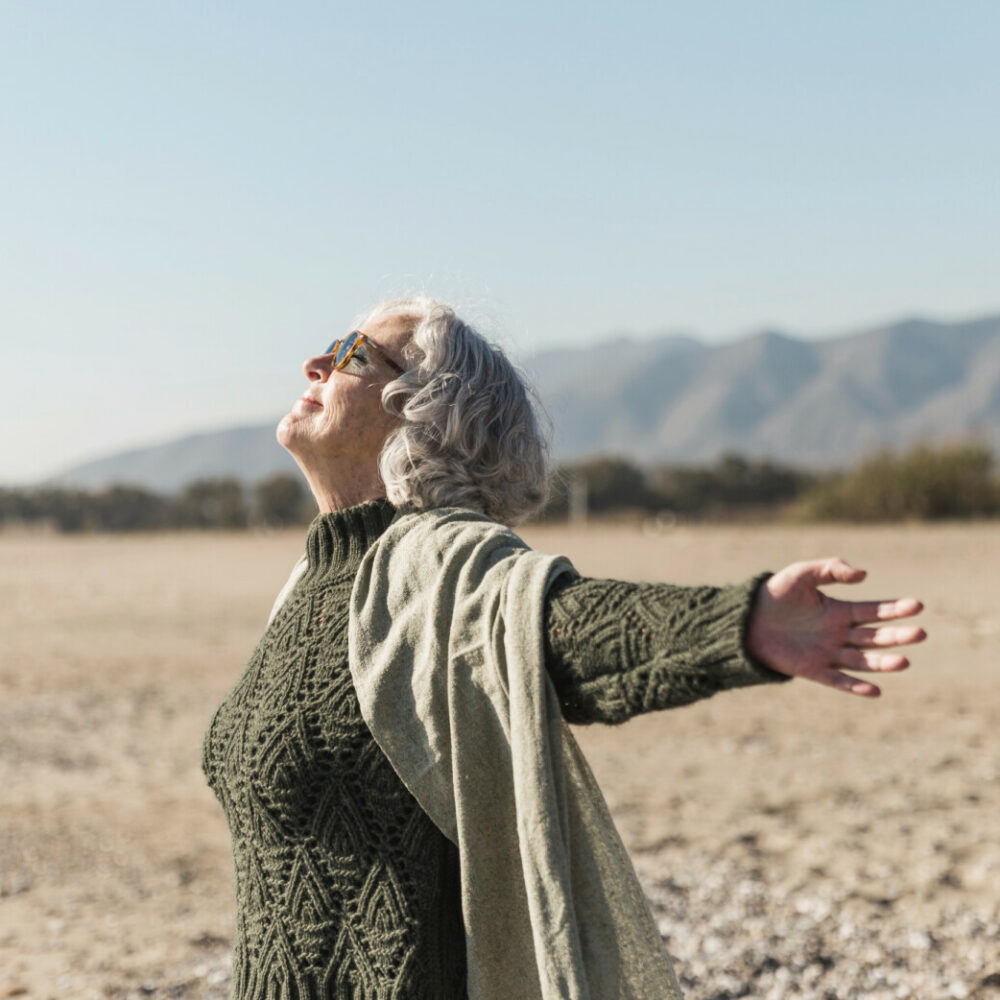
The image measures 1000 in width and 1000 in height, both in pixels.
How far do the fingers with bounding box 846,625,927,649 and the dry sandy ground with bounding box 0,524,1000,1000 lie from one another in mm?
3002

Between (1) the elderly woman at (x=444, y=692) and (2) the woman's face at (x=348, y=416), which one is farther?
(2) the woman's face at (x=348, y=416)

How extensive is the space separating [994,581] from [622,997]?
1457 centimetres

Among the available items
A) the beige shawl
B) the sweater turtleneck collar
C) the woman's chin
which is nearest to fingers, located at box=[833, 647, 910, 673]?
the beige shawl

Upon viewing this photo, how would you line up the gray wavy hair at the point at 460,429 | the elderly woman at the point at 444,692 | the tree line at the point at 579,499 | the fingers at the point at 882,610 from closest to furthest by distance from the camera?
the fingers at the point at 882,610
the elderly woman at the point at 444,692
the gray wavy hair at the point at 460,429
the tree line at the point at 579,499

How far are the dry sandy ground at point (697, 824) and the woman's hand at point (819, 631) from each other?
9.77 feet

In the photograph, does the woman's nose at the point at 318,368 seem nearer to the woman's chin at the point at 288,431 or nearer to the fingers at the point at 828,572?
the woman's chin at the point at 288,431

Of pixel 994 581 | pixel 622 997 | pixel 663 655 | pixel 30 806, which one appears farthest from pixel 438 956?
pixel 994 581

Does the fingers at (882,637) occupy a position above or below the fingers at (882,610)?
below

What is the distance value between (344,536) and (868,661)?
109 cm

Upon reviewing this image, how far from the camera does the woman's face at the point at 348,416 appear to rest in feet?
7.34

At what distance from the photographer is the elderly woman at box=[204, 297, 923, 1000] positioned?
1.64 metres

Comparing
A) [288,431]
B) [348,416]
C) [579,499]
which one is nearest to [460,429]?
[348,416]

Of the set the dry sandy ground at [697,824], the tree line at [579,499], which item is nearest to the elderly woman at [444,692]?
the dry sandy ground at [697,824]

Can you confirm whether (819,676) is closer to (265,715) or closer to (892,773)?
(265,715)
